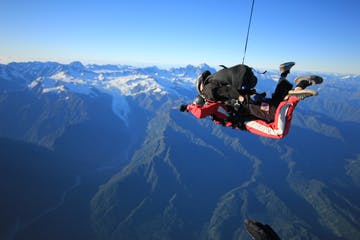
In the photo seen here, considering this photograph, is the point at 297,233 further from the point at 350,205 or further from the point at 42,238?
the point at 42,238

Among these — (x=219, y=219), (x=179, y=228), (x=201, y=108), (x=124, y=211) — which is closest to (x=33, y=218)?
(x=124, y=211)

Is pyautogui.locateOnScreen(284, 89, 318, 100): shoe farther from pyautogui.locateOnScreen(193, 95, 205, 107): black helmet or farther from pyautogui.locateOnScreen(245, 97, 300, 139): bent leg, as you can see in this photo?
pyautogui.locateOnScreen(193, 95, 205, 107): black helmet

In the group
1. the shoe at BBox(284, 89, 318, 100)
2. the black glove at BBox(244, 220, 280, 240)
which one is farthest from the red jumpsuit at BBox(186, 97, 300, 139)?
the black glove at BBox(244, 220, 280, 240)

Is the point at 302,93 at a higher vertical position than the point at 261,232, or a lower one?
higher

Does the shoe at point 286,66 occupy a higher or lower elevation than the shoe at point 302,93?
higher

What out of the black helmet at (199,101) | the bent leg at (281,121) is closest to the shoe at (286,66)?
the bent leg at (281,121)

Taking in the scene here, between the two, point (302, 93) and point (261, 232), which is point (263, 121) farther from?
point (261, 232)

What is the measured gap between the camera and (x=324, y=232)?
559 ft

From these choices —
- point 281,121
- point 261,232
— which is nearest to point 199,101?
point 281,121

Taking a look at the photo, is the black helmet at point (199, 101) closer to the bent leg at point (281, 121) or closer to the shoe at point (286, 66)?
the bent leg at point (281, 121)

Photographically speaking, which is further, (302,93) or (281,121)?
(281,121)

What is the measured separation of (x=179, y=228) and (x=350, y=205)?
128 meters

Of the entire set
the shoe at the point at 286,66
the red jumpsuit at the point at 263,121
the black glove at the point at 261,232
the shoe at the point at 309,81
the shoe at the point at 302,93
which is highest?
the shoe at the point at 286,66

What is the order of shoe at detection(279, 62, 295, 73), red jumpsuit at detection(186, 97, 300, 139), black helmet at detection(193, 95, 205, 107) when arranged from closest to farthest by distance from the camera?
red jumpsuit at detection(186, 97, 300, 139) → shoe at detection(279, 62, 295, 73) → black helmet at detection(193, 95, 205, 107)
